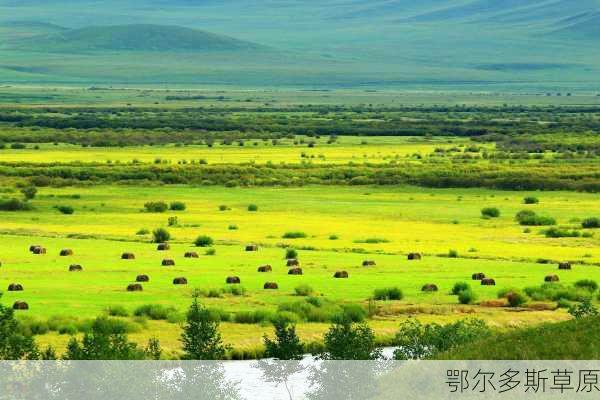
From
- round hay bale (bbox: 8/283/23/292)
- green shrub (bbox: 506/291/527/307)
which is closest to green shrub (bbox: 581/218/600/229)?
green shrub (bbox: 506/291/527/307)

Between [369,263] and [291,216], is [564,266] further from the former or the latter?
[291,216]

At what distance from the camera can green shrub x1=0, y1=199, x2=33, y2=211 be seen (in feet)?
227

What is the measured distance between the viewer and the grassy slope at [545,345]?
19.3 metres

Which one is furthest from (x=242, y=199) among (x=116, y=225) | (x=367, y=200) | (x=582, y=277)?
(x=582, y=277)

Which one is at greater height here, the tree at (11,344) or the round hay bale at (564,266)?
the tree at (11,344)

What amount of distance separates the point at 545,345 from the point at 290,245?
3458 centimetres

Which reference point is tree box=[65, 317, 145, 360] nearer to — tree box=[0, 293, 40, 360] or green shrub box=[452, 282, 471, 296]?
tree box=[0, 293, 40, 360]

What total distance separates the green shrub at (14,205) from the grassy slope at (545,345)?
49.6 m

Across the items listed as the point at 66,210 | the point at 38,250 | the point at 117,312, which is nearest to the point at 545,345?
the point at 117,312

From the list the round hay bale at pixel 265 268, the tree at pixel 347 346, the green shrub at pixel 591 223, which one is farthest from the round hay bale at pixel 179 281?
the green shrub at pixel 591 223

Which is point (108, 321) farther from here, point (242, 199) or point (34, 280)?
point (242, 199)

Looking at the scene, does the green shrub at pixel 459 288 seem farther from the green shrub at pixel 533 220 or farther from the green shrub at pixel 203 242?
the green shrub at pixel 533 220

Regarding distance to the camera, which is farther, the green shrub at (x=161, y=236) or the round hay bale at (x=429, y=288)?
the green shrub at (x=161, y=236)

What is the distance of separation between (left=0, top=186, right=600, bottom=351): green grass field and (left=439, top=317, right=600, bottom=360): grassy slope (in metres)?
12.8
